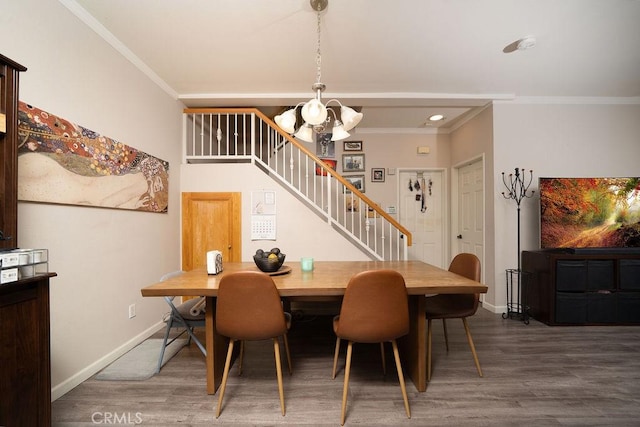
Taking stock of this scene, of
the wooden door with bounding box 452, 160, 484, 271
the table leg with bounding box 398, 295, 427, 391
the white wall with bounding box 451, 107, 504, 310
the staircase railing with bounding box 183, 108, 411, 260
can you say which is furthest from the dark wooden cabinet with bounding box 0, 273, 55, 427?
the wooden door with bounding box 452, 160, 484, 271

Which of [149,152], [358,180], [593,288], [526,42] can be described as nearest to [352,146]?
[358,180]

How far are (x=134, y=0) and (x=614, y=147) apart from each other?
5660 millimetres

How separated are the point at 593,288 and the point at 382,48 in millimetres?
3637

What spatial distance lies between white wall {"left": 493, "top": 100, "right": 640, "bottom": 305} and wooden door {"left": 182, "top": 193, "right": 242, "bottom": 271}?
3.57 m

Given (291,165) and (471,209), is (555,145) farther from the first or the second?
(291,165)

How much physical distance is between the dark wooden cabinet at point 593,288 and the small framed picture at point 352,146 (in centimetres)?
313

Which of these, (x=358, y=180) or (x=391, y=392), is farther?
(x=358, y=180)

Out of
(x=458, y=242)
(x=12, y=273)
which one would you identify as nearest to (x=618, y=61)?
(x=458, y=242)

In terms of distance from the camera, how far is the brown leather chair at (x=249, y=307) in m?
1.51

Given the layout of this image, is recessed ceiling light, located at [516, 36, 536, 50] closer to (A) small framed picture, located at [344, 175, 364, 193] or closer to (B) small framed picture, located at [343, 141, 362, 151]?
(B) small framed picture, located at [343, 141, 362, 151]

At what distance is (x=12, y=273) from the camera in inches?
43.3

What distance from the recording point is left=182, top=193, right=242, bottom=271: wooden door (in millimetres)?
3529

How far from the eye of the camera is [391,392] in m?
1.84

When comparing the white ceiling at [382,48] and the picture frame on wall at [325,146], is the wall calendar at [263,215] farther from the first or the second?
the picture frame on wall at [325,146]
